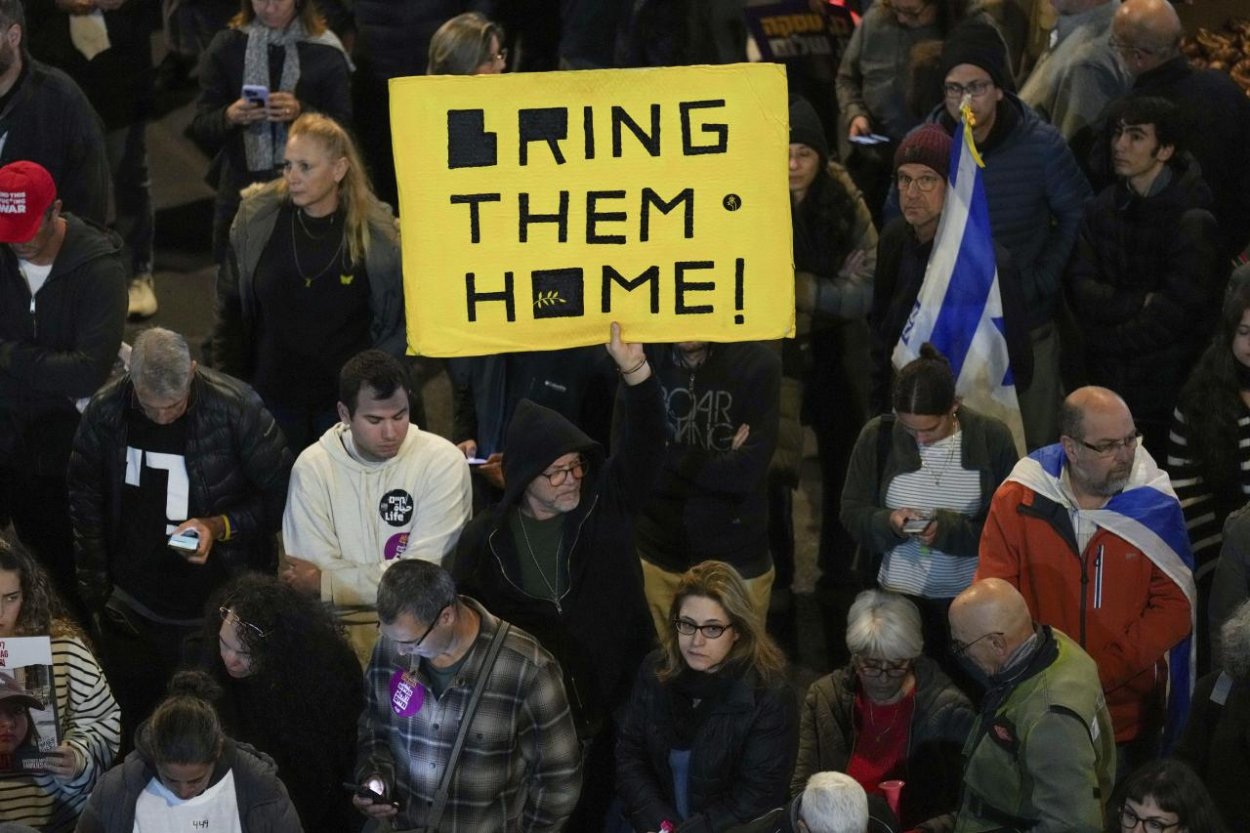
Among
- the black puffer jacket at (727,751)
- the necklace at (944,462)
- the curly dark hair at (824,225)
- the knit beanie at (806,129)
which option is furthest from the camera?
the curly dark hair at (824,225)

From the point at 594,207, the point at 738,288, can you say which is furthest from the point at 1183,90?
the point at 594,207

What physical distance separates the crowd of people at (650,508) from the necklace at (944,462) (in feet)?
0.04

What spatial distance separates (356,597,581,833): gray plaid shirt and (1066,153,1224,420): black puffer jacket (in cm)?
307

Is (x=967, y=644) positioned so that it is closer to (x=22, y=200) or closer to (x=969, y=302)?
(x=969, y=302)

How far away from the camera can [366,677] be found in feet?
19.6

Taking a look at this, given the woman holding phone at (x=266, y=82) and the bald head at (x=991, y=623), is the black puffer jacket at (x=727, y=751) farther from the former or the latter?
the woman holding phone at (x=266, y=82)

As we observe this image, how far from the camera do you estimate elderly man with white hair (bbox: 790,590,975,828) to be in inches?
237

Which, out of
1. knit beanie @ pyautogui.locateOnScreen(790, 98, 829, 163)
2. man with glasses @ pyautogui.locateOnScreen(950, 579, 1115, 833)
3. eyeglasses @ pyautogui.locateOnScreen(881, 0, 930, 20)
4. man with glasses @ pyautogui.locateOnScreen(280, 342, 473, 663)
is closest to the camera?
man with glasses @ pyautogui.locateOnScreen(950, 579, 1115, 833)

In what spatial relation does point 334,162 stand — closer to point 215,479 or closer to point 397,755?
point 215,479

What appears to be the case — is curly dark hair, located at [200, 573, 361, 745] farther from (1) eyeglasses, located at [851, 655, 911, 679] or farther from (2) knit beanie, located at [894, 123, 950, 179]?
(2) knit beanie, located at [894, 123, 950, 179]

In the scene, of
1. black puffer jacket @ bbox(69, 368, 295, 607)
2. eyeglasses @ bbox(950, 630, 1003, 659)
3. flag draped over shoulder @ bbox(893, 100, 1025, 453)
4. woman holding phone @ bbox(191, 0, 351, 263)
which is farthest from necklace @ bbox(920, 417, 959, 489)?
woman holding phone @ bbox(191, 0, 351, 263)

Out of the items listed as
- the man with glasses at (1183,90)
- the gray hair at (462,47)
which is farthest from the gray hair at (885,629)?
the gray hair at (462,47)

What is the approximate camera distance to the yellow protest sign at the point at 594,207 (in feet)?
18.7

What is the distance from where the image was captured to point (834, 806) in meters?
5.32
